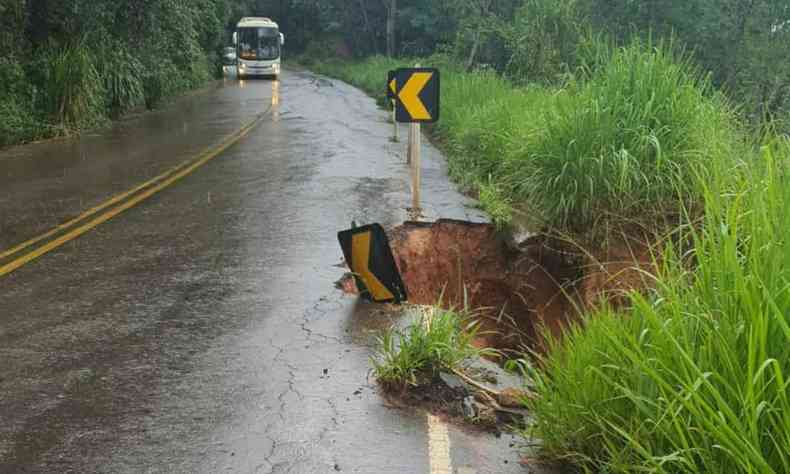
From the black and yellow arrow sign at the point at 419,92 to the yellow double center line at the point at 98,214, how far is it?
139 inches

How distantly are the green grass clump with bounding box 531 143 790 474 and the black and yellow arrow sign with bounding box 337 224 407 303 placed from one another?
2.31 m

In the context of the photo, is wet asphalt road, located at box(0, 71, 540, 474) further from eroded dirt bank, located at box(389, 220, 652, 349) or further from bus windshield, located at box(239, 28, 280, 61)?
bus windshield, located at box(239, 28, 280, 61)

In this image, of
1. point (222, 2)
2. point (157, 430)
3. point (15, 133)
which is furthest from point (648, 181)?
point (222, 2)

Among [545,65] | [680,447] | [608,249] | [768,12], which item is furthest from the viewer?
[768,12]

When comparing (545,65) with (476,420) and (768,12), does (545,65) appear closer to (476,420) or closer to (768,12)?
(476,420)

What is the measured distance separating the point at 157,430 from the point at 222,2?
4765cm

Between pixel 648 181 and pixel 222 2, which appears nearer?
pixel 648 181

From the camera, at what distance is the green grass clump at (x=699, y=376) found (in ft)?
10.5

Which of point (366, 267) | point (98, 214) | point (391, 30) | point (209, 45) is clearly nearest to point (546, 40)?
point (98, 214)

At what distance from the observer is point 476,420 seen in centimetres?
482

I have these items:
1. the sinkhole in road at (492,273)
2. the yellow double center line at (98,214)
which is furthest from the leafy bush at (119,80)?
the sinkhole in road at (492,273)

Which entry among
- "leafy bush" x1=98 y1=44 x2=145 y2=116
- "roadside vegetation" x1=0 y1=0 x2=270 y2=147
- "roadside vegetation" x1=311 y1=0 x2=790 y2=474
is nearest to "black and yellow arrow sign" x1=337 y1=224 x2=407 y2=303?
"roadside vegetation" x1=311 y1=0 x2=790 y2=474

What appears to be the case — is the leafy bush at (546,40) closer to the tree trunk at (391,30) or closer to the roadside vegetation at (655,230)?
the roadside vegetation at (655,230)

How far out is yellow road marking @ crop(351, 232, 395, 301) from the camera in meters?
6.81
